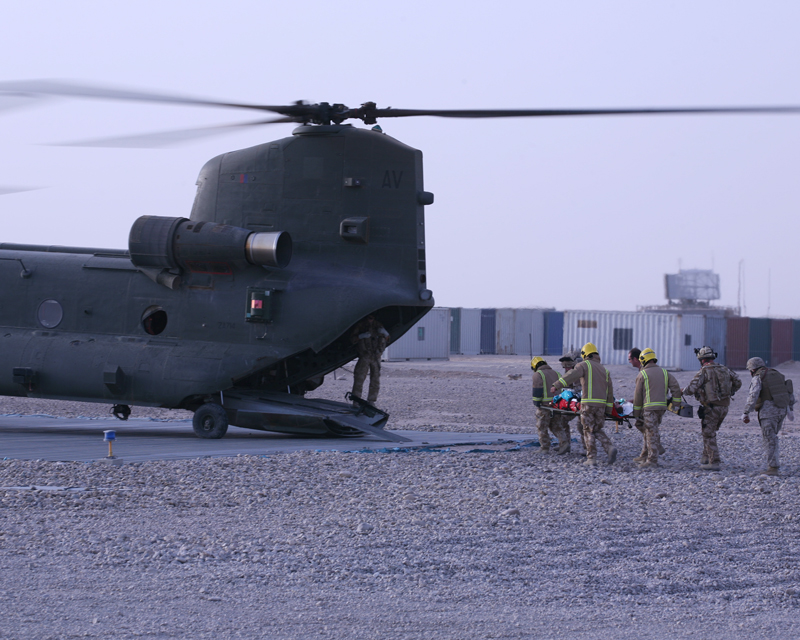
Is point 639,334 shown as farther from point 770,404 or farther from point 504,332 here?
point 770,404

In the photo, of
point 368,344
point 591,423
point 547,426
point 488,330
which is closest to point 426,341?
point 488,330

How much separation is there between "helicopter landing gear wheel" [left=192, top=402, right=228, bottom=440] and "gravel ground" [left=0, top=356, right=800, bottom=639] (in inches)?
103

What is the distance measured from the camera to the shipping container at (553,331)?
54188 millimetres

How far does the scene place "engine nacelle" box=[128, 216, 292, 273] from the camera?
1359 cm

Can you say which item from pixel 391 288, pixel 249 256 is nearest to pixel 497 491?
pixel 391 288

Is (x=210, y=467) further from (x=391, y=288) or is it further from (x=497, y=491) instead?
(x=391, y=288)

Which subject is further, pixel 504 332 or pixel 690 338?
pixel 504 332

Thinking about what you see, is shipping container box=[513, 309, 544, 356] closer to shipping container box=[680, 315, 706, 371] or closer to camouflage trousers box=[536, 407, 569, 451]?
shipping container box=[680, 315, 706, 371]

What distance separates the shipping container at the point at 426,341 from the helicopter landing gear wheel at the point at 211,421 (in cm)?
2929

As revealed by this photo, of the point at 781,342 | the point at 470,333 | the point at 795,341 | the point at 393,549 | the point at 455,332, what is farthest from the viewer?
the point at 470,333

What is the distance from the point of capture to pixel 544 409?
1289 centimetres

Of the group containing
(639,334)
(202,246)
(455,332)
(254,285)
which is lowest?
(455,332)

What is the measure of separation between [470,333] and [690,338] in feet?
52.3

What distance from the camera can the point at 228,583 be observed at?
5898 millimetres
